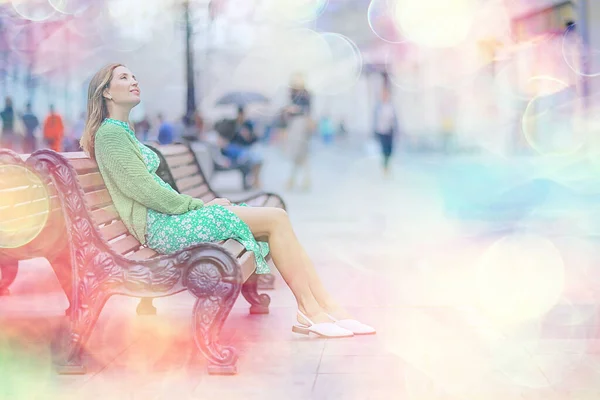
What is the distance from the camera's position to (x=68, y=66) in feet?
159

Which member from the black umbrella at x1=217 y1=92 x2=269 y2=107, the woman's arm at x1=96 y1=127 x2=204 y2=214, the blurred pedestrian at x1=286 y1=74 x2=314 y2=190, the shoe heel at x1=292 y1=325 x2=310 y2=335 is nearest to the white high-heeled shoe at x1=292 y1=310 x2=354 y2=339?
the shoe heel at x1=292 y1=325 x2=310 y2=335

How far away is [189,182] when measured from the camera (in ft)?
26.0

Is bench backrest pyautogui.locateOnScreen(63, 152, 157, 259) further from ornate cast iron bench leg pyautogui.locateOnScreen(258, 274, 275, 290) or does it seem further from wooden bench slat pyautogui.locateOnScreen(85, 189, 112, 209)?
ornate cast iron bench leg pyautogui.locateOnScreen(258, 274, 275, 290)

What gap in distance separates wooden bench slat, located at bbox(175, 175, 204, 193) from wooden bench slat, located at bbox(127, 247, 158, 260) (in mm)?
1633

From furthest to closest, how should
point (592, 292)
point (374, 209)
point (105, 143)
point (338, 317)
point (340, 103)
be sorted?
point (340, 103)
point (374, 209)
point (592, 292)
point (338, 317)
point (105, 143)

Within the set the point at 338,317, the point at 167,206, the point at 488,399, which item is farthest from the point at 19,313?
the point at 488,399

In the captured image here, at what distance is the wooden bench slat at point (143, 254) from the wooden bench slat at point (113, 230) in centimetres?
15

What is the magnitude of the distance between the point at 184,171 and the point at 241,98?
17.5 meters

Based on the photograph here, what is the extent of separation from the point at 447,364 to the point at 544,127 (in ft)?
98.1

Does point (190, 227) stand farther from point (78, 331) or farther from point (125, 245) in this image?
point (78, 331)

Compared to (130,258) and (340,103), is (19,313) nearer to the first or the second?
(130,258)

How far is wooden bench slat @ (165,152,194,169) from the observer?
24.5 feet

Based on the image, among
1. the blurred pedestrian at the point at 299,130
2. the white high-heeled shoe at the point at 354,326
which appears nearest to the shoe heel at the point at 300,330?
the white high-heeled shoe at the point at 354,326

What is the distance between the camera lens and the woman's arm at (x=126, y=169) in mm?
5578
